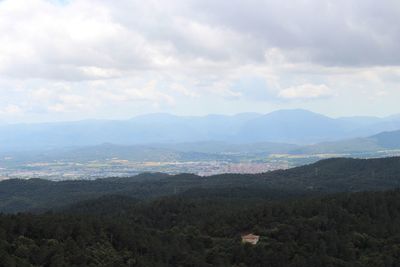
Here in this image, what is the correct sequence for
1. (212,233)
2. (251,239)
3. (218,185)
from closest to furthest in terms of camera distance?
(251,239)
(212,233)
(218,185)

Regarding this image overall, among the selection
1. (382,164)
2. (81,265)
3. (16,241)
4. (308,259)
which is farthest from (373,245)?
(382,164)

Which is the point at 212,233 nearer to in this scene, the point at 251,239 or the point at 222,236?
the point at 222,236

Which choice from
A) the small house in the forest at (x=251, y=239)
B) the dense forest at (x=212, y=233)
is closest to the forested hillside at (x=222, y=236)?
the dense forest at (x=212, y=233)

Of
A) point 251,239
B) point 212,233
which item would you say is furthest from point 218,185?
point 251,239

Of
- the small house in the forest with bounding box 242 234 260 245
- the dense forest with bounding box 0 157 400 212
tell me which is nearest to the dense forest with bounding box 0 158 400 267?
the small house in the forest with bounding box 242 234 260 245

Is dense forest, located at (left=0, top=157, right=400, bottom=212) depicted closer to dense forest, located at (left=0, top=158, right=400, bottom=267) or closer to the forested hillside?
dense forest, located at (left=0, top=158, right=400, bottom=267)

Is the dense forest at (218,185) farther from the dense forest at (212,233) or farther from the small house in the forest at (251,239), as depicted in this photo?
the small house in the forest at (251,239)

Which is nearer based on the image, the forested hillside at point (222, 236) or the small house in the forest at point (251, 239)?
the forested hillside at point (222, 236)

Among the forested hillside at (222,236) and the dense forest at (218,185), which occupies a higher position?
the dense forest at (218,185)
